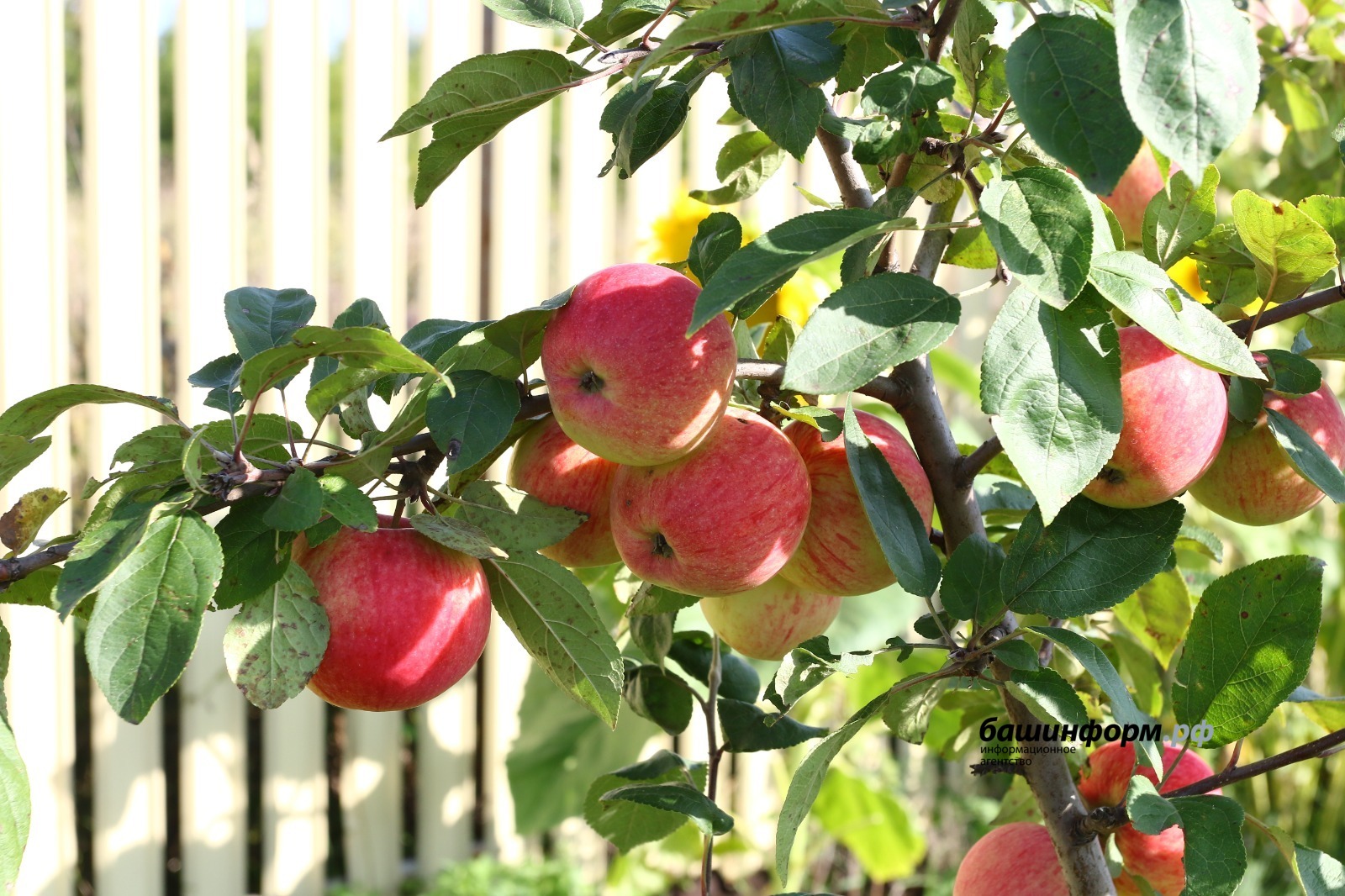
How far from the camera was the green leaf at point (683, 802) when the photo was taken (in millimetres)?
731

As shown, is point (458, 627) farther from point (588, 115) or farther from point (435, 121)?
point (588, 115)

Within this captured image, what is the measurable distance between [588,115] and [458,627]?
211 centimetres

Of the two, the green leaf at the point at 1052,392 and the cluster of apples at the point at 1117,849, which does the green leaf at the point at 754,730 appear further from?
the green leaf at the point at 1052,392

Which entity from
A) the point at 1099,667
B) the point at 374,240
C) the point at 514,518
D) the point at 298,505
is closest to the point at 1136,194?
the point at 1099,667

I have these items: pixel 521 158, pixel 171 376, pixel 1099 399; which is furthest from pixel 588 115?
pixel 1099 399

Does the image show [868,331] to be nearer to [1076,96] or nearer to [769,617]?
[1076,96]

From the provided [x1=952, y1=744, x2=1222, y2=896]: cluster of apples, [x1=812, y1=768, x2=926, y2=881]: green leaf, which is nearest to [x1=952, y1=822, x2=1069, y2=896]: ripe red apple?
[x1=952, y1=744, x2=1222, y2=896]: cluster of apples

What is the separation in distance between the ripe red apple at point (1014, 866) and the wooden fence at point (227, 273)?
5.63ft

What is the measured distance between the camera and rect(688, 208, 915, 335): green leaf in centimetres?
49

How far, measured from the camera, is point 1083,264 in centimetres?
51

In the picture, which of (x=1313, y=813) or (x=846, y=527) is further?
(x=1313, y=813)

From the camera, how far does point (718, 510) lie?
655 millimetres

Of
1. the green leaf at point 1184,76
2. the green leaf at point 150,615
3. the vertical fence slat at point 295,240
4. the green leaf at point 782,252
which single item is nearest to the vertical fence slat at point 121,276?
the vertical fence slat at point 295,240

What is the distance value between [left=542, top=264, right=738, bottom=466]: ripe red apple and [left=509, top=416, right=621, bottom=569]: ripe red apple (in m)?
0.07
